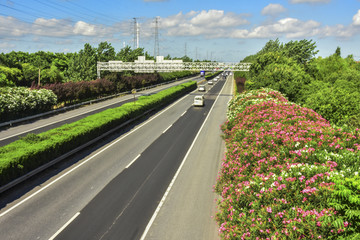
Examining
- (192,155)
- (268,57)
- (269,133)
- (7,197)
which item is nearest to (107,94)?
(268,57)

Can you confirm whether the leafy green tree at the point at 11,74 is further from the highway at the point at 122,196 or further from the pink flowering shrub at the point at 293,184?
the pink flowering shrub at the point at 293,184

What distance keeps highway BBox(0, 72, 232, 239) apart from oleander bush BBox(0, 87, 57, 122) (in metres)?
14.4

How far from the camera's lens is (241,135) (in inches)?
506

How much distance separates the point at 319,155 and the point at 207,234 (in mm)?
5499

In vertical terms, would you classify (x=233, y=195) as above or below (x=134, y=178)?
above

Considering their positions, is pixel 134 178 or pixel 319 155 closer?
pixel 319 155

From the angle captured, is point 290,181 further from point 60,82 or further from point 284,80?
point 60,82

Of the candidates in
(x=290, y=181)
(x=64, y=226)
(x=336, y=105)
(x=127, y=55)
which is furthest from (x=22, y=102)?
(x=127, y=55)

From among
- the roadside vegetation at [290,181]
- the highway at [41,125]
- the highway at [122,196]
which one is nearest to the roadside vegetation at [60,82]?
the highway at [41,125]

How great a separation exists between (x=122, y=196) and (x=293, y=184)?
29.2 ft

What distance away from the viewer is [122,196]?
492 inches

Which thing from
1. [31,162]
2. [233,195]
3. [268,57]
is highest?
[268,57]

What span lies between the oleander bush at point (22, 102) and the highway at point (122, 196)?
1436 cm

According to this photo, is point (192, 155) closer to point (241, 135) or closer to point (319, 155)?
point (241, 135)
